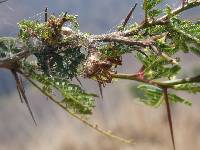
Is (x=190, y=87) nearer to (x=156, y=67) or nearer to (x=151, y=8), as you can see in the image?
(x=156, y=67)

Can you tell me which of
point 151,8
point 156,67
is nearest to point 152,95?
point 156,67

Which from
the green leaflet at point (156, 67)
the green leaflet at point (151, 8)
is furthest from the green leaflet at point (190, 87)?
the green leaflet at point (151, 8)

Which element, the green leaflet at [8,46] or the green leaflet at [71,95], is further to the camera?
the green leaflet at [8,46]

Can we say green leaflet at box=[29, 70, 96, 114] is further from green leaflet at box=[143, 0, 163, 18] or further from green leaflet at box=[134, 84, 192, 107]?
green leaflet at box=[143, 0, 163, 18]

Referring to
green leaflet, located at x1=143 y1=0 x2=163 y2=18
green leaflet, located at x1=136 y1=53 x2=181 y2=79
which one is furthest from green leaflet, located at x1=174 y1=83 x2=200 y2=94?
green leaflet, located at x1=143 y1=0 x2=163 y2=18

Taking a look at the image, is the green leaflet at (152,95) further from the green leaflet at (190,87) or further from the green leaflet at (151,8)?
the green leaflet at (151,8)

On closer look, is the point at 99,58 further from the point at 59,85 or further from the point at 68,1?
the point at 68,1

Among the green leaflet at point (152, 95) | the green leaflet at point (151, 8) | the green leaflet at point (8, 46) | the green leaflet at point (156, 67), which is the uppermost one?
the green leaflet at point (151, 8)

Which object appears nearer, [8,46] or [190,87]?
[190,87]

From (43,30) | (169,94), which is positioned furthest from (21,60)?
(169,94)

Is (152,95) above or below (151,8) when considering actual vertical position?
below
